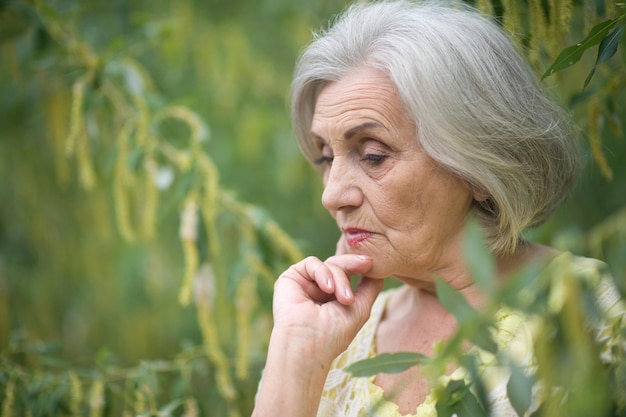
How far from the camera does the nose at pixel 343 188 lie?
62.6 inches

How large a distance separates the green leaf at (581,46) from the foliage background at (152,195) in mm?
474

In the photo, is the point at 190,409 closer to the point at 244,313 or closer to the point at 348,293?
the point at 244,313

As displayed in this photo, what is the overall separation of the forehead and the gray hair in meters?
0.03

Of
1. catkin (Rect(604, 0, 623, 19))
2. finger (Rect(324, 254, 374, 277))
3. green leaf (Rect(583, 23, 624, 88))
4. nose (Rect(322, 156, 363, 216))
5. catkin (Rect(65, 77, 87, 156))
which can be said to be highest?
catkin (Rect(65, 77, 87, 156))

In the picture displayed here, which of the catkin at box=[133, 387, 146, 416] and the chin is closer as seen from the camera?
the chin

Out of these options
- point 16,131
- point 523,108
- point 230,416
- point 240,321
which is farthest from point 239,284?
point 16,131

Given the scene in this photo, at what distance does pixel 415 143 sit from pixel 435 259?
280 millimetres

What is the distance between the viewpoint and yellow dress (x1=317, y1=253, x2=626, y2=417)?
1.22 metres

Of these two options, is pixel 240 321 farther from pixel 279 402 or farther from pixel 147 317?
pixel 147 317

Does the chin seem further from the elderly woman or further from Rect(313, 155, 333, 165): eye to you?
Rect(313, 155, 333, 165): eye

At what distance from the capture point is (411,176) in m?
1.54

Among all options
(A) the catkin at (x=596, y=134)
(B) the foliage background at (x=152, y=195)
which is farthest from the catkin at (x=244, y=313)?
(A) the catkin at (x=596, y=134)

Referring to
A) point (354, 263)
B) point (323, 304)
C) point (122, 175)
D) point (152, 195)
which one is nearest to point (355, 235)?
point (354, 263)

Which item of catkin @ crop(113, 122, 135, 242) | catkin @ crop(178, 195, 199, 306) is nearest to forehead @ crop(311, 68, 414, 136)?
catkin @ crop(178, 195, 199, 306)
